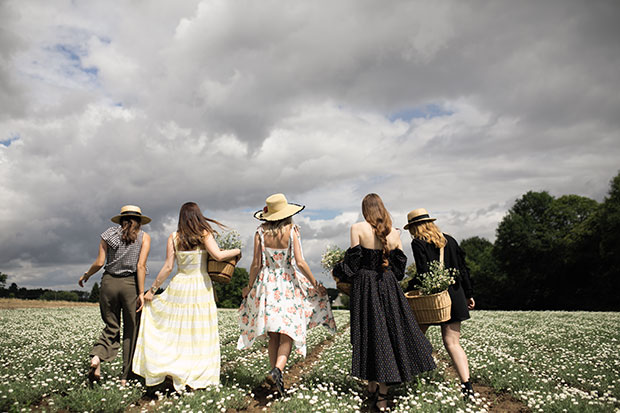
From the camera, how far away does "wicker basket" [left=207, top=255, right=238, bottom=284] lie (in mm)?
6312

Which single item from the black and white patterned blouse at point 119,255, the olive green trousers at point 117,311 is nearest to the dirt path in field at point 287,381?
the olive green trousers at point 117,311

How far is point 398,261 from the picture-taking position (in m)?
6.02

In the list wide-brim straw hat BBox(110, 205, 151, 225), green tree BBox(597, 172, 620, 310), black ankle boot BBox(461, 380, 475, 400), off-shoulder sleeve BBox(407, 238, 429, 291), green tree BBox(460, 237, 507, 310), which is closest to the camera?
black ankle boot BBox(461, 380, 475, 400)

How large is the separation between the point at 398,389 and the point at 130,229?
201 inches

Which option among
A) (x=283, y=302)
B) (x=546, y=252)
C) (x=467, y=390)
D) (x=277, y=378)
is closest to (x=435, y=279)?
(x=467, y=390)

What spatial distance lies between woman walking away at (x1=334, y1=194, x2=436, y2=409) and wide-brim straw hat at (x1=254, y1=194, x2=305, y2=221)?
102 cm

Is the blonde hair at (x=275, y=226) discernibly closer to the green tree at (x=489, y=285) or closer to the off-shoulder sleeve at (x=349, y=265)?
the off-shoulder sleeve at (x=349, y=265)

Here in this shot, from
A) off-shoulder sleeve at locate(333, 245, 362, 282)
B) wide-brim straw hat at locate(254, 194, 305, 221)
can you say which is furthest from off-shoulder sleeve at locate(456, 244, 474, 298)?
wide-brim straw hat at locate(254, 194, 305, 221)

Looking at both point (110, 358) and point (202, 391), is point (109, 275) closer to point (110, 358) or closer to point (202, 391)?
point (110, 358)

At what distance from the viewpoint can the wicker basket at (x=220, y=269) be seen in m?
6.31

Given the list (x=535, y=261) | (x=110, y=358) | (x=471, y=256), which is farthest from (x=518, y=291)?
(x=110, y=358)

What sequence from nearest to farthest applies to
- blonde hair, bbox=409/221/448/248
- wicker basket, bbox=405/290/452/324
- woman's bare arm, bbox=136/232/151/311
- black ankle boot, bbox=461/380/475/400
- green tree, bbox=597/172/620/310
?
wicker basket, bbox=405/290/452/324 → black ankle boot, bbox=461/380/475/400 → blonde hair, bbox=409/221/448/248 → woman's bare arm, bbox=136/232/151/311 → green tree, bbox=597/172/620/310

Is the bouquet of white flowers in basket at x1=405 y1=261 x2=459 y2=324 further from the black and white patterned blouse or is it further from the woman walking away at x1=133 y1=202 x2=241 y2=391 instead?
the black and white patterned blouse

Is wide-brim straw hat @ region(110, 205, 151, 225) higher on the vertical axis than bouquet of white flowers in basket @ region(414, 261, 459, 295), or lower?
higher
